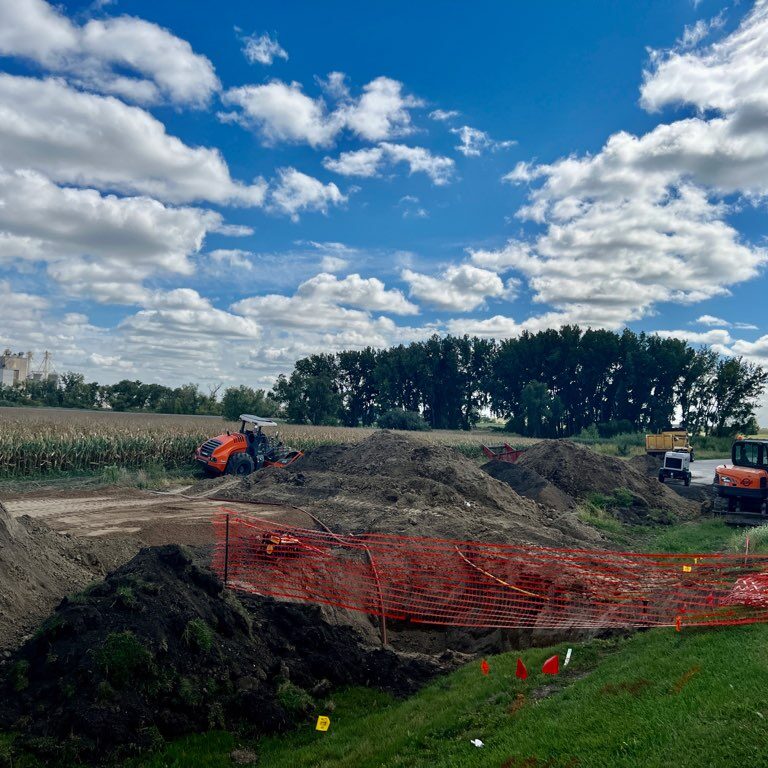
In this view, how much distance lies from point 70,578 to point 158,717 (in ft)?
13.3

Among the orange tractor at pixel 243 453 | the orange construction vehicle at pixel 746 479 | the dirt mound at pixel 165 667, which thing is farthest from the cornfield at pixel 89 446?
the orange construction vehicle at pixel 746 479

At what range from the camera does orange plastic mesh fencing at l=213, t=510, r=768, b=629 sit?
838 centimetres

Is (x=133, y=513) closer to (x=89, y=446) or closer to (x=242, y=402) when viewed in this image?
(x=89, y=446)

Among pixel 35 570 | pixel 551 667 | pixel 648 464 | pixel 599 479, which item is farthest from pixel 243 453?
pixel 648 464

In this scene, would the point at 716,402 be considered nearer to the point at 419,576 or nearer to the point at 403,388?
the point at 403,388

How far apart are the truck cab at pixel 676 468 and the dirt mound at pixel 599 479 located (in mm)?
3621

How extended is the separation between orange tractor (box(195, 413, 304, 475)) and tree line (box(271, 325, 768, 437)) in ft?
153

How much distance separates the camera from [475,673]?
7.42 metres

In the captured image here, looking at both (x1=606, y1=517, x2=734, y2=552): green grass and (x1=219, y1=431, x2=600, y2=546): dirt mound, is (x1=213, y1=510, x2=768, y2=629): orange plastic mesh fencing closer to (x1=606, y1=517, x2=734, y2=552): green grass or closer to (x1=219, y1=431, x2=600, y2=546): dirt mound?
(x1=219, y1=431, x2=600, y2=546): dirt mound

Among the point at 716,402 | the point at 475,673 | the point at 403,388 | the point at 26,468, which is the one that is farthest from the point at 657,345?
the point at 475,673

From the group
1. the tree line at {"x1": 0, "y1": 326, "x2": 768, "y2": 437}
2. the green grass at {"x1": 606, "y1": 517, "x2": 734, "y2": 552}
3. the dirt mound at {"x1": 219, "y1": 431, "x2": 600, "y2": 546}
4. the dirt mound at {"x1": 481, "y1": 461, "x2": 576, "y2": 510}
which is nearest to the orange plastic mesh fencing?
the dirt mound at {"x1": 219, "y1": 431, "x2": 600, "y2": 546}

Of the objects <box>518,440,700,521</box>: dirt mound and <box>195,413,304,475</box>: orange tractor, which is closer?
<box>195,413,304,475</box>: orange tractor

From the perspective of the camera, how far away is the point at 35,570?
350 inches

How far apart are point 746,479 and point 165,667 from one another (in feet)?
61.9
